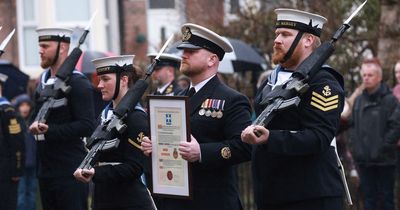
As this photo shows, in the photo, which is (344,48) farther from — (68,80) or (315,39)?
(315,39)

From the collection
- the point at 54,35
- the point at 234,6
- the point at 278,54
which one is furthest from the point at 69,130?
the point at 234,6

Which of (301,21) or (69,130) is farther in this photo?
(69,130)

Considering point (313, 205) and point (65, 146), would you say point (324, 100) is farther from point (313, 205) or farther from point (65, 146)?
point (65, 146)

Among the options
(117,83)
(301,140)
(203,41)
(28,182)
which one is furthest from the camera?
(28,182)

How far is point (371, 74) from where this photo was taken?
12.3 meters

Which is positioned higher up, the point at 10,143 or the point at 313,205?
the point at 313,205

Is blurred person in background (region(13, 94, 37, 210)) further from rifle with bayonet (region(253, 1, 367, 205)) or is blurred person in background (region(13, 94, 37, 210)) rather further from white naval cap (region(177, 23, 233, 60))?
rifle with bayonet (region(253, 1, 367, 205))

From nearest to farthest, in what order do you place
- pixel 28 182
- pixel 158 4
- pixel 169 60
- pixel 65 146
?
pixel 65 146 < pixel 169 60 < pixel 28 182 < pixel 158 4

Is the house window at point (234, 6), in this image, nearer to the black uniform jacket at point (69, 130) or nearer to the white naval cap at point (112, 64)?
the black uniform jacket at point (69, 130)

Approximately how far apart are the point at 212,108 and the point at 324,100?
93 centimetres

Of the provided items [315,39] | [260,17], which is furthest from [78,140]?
[260,17]

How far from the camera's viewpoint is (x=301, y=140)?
23.0 feet

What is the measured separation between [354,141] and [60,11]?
476 inches

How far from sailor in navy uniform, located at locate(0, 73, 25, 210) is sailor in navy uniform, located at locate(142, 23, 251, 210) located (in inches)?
136
